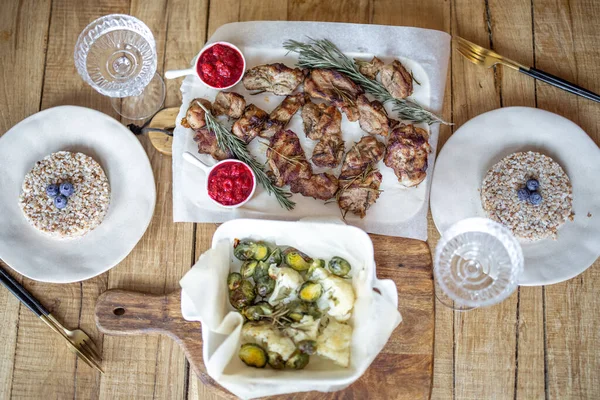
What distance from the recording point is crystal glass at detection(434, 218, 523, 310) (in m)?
2.70

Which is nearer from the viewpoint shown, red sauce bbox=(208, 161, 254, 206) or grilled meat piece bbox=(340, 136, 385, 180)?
red sauce bbox=(208, 161, 254, 206)

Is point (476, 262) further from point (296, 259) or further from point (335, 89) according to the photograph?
point (335, 89)

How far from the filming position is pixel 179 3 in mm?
3178

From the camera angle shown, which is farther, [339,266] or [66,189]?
[66,189]

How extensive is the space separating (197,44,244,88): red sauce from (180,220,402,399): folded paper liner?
2.79ft

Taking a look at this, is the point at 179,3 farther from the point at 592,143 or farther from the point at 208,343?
the point at 592,143

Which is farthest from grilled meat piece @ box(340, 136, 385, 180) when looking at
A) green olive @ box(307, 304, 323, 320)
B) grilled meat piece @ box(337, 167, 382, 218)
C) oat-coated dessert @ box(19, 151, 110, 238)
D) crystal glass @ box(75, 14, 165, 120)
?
oat-coated dessert @ box(19, 151, 110, 238)

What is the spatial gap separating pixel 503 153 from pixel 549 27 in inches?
35.0

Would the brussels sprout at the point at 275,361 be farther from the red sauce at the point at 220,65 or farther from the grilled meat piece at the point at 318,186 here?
the red sauce at the point at 220,65

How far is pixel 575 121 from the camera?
3.09 meters

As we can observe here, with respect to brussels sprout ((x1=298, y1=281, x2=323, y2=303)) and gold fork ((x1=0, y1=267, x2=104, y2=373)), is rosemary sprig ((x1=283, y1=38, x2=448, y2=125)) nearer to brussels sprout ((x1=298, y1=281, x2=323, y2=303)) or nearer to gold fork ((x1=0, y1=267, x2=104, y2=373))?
brussels sprout ((x1=298, y1=281, x2=323, y2=303))

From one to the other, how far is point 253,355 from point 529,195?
5.57 ft

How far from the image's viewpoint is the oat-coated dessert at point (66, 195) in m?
2.84

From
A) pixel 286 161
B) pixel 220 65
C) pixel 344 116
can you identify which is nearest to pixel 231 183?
pixel 286 161
